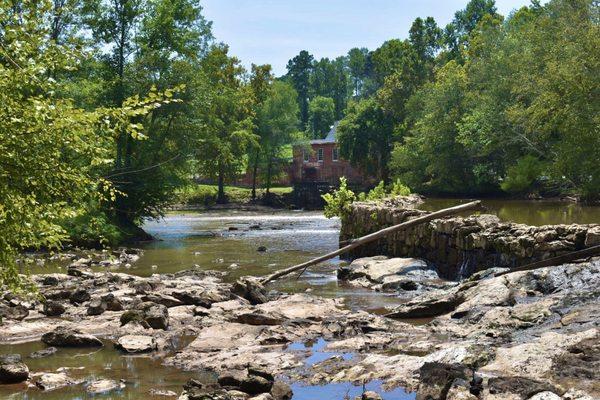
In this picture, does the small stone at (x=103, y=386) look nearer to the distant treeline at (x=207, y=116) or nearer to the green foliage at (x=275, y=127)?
the distant treeline at (x=207, y=116)

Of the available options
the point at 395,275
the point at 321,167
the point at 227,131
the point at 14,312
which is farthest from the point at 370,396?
the point at 321,167

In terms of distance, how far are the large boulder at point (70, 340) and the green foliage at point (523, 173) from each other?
113 ft

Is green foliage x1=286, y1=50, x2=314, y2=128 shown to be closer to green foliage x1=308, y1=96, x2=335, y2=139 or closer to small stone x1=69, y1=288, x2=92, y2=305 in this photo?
green foliage x1=308, y1=96, x2=335, y2=139

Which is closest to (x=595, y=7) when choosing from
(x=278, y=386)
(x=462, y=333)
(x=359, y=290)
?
(x=359, y=290)

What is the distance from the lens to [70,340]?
1153cm

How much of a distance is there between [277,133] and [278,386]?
59.0 m

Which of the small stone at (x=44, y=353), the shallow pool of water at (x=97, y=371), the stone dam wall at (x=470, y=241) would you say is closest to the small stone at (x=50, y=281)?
the shallow pool of water at (x=97, y=371)

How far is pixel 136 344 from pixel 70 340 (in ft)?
3.90

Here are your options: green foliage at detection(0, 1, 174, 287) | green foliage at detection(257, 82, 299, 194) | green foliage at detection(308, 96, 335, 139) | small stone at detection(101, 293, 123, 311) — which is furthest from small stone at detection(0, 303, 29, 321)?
green foliage at detection(308, 96, 335, 139)

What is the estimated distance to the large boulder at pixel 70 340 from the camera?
11.5 metres

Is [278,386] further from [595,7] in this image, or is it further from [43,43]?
[595,7]

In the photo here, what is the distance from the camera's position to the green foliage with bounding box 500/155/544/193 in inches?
1676

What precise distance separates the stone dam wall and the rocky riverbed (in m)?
1.47

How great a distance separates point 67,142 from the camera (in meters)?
5.81
